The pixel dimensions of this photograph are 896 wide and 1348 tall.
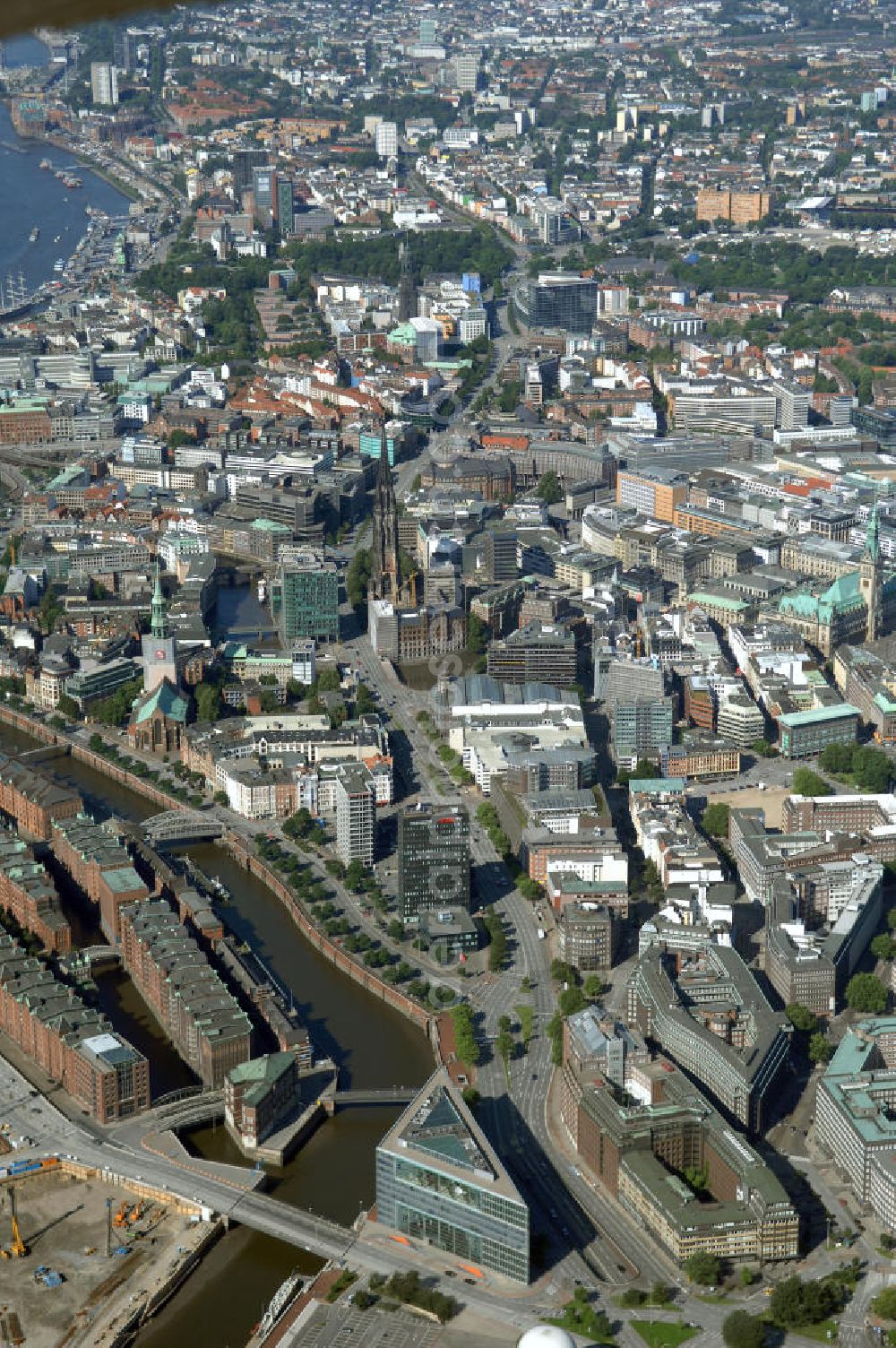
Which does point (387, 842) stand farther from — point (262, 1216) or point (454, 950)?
point (262, 1216)

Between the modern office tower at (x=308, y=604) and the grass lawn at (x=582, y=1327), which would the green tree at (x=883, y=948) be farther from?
the modern office tower at (x=308, y=604)

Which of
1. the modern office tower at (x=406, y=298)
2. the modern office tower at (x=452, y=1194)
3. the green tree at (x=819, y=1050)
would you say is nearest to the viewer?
the modern office tower at (x=452, y=1194)

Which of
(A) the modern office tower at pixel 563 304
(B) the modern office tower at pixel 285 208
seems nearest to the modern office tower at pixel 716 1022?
(A) the modern office tower at pixel 563 304

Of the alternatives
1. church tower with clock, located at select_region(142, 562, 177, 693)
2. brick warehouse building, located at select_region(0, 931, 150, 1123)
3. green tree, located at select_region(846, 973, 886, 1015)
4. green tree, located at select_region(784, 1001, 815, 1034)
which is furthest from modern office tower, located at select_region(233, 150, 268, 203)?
green tree, located at select_region(784, 1001, 815, 1034)

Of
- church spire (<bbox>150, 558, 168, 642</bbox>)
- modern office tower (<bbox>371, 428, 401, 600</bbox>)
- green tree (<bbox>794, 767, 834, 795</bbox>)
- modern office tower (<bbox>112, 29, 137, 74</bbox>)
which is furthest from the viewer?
modern office tower (<bbox>112, 29, 137, 74</bbox>)

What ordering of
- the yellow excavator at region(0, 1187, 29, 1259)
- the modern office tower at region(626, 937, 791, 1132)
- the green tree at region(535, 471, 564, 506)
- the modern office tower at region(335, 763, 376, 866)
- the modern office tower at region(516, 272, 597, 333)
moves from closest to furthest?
the yellow excavator at region(0, 1187, 29, 1259), the modern office tower at region(626, 937, 791, 1132), the modern office tower at region(335, 763, 376, 866), the green tree at region(535, 471, 564, 506), the modern office tower at region(516, 272, 597, 333)

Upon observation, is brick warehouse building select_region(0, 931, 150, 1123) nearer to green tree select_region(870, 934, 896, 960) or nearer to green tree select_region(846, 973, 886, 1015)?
green tree select_region(846, 973, 886, 1015)

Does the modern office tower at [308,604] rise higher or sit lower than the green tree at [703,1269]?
higher

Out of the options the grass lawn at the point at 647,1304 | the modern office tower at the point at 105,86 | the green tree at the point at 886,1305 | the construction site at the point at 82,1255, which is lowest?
the construction site at the point at 82,1255
